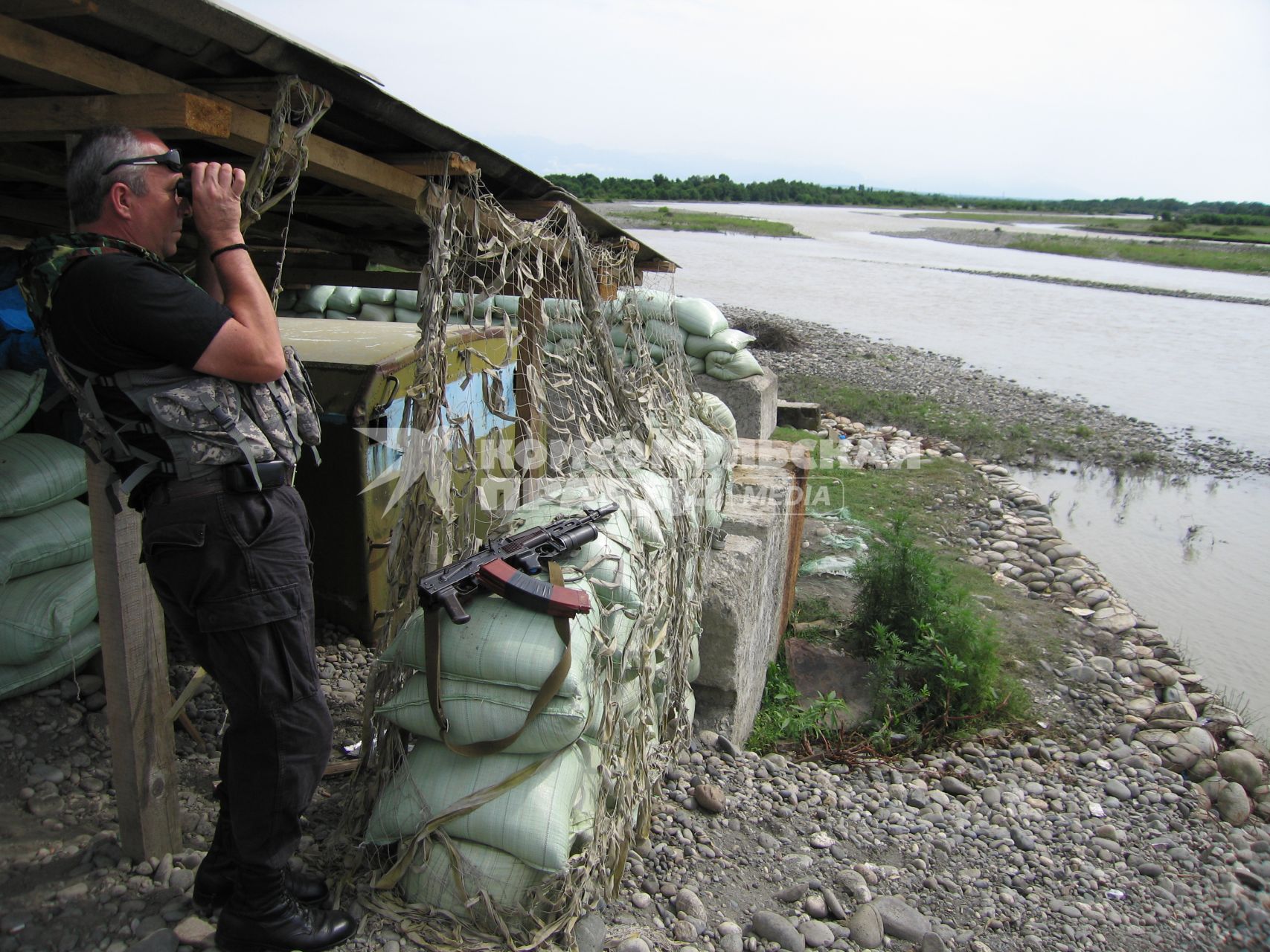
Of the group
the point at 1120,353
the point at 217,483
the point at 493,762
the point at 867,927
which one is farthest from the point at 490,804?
the point at 1120,353

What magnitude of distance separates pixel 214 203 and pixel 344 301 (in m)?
7.79

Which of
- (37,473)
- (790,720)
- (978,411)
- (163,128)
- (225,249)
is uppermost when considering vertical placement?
(163,128)

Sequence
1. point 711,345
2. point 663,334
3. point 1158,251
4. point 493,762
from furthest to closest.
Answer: point 1158,251
point 711,345
point 663,334
point 493,762

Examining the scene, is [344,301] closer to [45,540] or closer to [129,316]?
[45,540]

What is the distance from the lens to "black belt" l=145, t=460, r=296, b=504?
1.87 m

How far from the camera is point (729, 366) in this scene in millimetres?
8562

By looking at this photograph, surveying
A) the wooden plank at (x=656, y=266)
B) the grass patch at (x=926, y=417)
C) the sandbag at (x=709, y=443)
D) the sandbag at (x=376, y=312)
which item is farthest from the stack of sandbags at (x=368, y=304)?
the sandbag at (x=709, y=443)

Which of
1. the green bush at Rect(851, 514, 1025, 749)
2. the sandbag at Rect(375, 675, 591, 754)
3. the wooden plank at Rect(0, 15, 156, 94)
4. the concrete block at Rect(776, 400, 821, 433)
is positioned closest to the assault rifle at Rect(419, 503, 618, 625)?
the sandbag at Rect(375, 675, 591, 754)

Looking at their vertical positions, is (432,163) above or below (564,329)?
above

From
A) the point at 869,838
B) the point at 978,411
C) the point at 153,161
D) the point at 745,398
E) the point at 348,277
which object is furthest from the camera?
the point at 978,411

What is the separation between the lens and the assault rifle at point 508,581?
2201 millimetres

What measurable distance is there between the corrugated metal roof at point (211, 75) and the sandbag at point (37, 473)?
3.09 ft

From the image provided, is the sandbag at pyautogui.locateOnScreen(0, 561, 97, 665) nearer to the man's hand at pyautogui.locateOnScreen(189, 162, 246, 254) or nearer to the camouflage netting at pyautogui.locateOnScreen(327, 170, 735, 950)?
the camouflage netting at pyautogui.locateOnScreen(327, 170, 735, 950)

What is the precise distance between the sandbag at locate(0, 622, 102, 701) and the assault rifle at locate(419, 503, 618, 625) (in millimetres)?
1519
